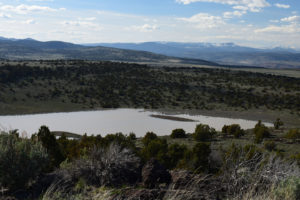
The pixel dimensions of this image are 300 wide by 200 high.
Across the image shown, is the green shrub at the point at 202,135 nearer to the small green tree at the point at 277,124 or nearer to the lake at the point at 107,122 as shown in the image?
the lake at the point at 107,122

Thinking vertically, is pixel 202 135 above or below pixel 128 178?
below

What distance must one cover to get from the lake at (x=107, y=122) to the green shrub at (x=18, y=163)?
70.3 feet

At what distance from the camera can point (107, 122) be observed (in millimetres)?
32969

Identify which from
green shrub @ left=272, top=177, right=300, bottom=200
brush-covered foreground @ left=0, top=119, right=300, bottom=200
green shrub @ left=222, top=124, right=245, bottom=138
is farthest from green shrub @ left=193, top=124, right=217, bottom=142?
green shrub @ left=272, top=177, right=300, bottom=200

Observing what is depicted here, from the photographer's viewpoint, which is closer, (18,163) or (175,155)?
(18,163)

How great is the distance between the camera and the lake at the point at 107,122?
2988 cm

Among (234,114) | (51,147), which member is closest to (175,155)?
(51,147)

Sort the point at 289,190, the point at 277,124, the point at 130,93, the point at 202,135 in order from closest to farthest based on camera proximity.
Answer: the point at 289,190 → the point at 202,135 → the point at 277,124 → the point at 130,93

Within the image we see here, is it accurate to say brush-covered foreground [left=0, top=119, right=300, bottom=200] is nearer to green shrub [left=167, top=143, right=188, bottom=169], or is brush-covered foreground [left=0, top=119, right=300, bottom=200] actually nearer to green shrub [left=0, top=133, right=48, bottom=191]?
green shrub [left=0, top=133, right=48, bottom=191]

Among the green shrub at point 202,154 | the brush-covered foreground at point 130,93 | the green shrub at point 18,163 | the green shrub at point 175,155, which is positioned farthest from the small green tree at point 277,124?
the green shrub at point 18,163

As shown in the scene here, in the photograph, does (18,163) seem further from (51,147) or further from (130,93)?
(130,93)

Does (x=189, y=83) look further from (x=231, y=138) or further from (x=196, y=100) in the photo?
(x=231, y=138)

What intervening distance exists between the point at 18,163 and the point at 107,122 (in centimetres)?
2607

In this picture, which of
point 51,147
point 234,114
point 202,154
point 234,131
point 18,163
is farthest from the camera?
point 234,114
